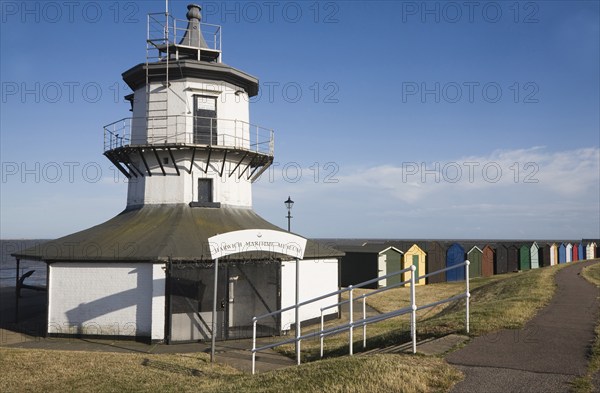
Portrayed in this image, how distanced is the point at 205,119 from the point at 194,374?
42.4 feet

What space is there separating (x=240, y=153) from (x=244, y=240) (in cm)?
806

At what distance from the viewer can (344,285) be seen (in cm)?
3578

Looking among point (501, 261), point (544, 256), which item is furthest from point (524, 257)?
point (501, 261)

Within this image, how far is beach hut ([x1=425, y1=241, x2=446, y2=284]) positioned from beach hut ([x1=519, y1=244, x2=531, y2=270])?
11419 mm

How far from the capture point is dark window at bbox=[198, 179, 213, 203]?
21.2 meters

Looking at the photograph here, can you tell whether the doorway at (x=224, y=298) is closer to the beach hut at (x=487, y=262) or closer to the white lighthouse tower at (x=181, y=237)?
the white lighthouse tower at (x=181, y=237)

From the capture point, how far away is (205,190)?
21.2m

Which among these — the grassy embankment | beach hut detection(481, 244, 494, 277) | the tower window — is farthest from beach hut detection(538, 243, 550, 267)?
the tower window

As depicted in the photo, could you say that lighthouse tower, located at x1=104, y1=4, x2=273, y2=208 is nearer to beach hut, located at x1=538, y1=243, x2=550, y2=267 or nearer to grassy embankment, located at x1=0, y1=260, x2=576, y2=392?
grassy embankment, located at x1=0, y1=260, x2=576, y2=392

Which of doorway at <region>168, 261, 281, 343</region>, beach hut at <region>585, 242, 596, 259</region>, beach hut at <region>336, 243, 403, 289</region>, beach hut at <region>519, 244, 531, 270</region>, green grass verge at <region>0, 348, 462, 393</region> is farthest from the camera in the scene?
beach hut at <region>585, 242, 596, 259</region>

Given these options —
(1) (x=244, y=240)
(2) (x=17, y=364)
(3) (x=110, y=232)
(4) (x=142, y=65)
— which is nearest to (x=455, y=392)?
(1) (x=244, y=240)

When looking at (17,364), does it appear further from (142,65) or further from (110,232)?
(142,65)

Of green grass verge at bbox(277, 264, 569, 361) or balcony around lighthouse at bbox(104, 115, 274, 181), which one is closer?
green grass verge at bbox(277, 264, 569, 361)

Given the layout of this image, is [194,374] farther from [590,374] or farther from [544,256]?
[544,256]
